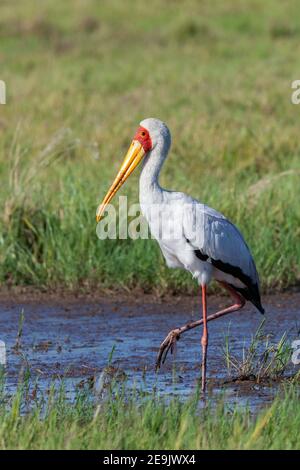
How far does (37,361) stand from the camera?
19.5ft

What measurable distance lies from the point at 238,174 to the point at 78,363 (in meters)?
3.45

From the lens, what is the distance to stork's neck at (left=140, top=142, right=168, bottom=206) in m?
5.70

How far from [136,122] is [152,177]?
506 cm

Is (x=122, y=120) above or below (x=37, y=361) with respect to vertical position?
above

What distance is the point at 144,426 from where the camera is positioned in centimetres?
422

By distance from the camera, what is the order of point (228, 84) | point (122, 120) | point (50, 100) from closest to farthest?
1. point (122, 120)
2. point (50, 100)
3. point (228, 84)

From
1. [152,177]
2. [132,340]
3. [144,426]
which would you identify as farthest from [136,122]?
[144,426]

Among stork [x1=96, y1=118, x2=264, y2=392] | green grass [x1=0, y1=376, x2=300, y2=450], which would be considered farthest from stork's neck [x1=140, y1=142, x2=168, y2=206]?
green grass [x1=0, y1=376, x2=300, y2=450]

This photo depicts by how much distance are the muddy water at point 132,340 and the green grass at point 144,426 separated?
67 centimetres

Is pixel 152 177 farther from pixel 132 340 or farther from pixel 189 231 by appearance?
pixel 132 340

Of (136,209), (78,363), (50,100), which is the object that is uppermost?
(50,100)

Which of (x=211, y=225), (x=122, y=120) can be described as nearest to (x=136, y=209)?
(x=211, y=225)

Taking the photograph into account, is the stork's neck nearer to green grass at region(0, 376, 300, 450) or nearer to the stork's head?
the stork's head
